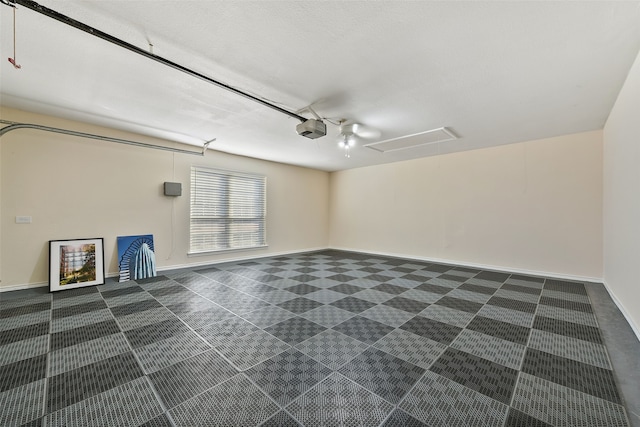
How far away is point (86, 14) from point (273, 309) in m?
3.27

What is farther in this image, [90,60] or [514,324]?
[514,324]

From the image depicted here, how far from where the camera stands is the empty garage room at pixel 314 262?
5.77 ft

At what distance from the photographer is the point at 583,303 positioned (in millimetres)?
3369

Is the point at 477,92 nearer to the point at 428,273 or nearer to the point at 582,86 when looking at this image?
the point at 582,86

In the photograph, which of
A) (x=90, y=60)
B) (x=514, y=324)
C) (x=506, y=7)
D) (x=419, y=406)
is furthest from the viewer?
(x=514, y=324)

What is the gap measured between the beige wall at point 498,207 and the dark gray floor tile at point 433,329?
12.0 ft

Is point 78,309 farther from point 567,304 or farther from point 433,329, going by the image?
point 567,304

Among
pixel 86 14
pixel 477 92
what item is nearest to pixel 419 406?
pixel 477 92

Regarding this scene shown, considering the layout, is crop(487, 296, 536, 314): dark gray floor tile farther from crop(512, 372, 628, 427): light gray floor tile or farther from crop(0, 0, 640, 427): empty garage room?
crop(512, 372, 628, 427): light gray floor tile

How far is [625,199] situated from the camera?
9.64 ft

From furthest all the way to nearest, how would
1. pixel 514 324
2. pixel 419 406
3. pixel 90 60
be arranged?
pixel 514 324, pixel 90 60, pixel 419 406

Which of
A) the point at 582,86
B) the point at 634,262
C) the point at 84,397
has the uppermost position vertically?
the point at 582,86

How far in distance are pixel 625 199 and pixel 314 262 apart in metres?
5.23

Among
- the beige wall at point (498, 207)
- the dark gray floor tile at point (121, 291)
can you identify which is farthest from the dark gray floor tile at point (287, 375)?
the beige wall at point (498, 207)
